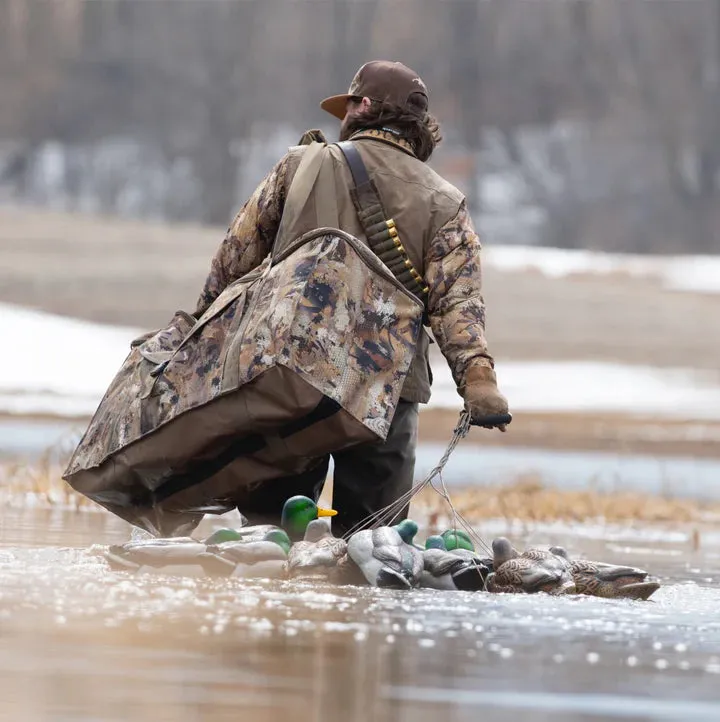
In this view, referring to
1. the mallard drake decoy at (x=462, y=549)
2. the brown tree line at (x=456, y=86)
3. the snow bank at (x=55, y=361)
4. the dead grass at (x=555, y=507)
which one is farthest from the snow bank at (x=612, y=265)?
the mallard drake decoy at (x=462, y=549)

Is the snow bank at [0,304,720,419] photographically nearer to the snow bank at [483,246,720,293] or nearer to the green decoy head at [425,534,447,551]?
the snow bank at [483,246,720,293]

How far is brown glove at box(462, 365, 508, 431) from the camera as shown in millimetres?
5699

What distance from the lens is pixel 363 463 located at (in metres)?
6.05

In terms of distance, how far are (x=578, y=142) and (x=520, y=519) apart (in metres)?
21.4

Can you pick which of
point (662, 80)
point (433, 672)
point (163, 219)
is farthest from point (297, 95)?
point (433, 672)

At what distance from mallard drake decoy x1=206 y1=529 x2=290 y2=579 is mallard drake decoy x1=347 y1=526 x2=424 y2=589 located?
22cm

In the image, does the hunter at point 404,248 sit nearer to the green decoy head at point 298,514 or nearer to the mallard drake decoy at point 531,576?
the green decoy head at point 298,514

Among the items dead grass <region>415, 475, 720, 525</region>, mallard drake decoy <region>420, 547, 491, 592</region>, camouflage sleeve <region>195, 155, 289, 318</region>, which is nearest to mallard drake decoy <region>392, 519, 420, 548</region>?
mallard drake decoy <region>420, 547, 491, 592</region>

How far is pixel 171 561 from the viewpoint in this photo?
17.5ft

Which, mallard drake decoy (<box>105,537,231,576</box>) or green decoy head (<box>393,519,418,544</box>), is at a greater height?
green decoy head (<box>393,519,418,544</box>)

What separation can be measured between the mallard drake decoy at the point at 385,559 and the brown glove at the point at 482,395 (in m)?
0.48

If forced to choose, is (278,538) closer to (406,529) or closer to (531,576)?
(406,529)

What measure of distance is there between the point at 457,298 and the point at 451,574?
0.87m

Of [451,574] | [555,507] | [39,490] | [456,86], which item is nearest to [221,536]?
[451,574]
